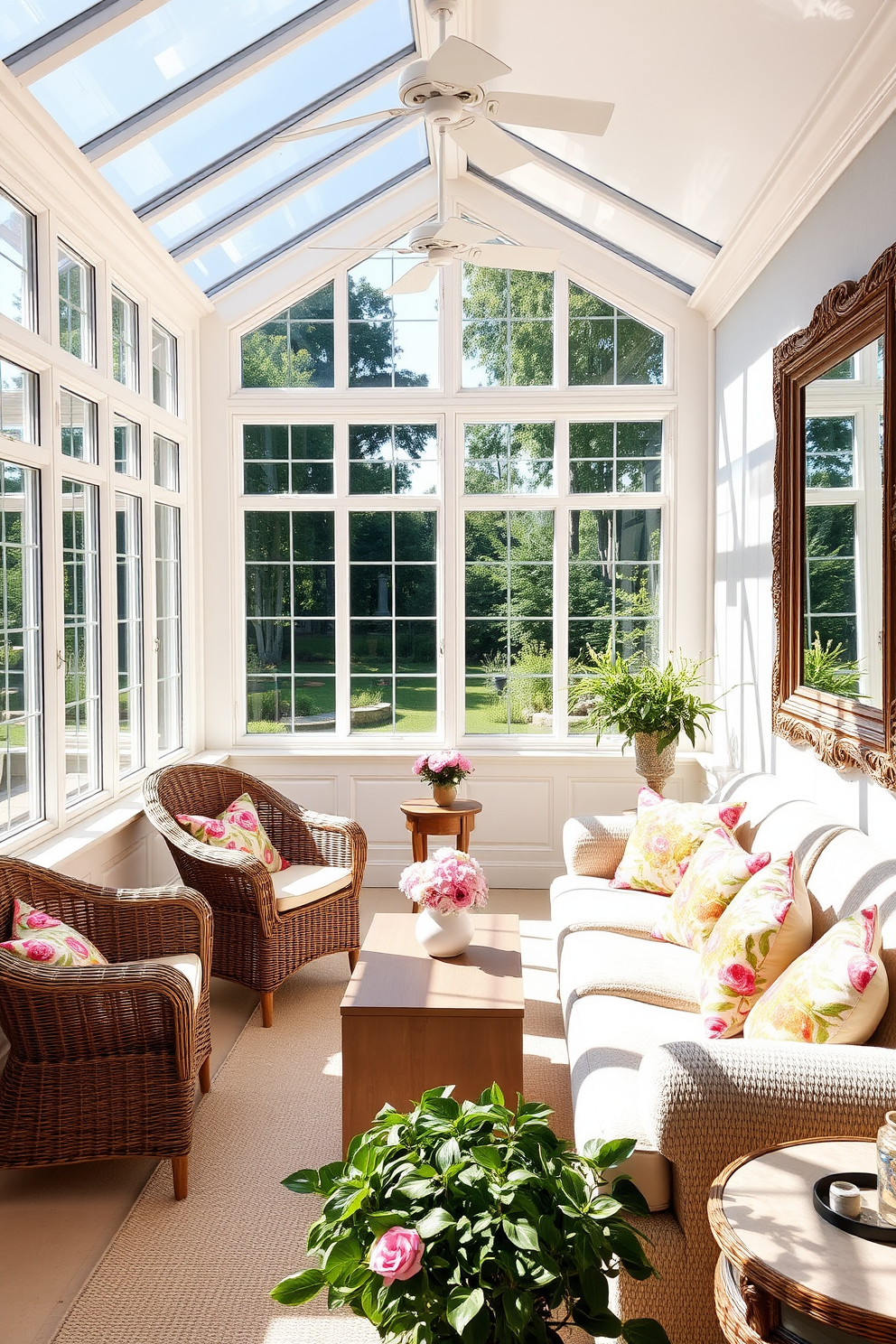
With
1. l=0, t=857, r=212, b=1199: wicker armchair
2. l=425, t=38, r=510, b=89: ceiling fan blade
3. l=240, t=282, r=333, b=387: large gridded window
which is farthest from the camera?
l=240, t=282, r=333, b=387: large gridded window

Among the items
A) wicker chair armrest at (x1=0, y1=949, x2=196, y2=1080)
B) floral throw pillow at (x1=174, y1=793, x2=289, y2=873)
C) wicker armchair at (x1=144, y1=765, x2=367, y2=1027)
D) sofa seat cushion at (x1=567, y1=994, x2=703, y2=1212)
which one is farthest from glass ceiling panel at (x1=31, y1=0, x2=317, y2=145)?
sofa seat cushion at (x1=567, y1=994, x2=703, y2=1212)

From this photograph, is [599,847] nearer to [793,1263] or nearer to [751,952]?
[751,952]

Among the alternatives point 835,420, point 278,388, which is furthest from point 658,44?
point 278,388

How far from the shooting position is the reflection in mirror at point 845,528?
3.12m

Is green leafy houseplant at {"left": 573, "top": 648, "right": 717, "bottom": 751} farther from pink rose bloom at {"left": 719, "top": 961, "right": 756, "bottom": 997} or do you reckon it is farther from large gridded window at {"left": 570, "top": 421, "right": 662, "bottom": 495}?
pink rose bloom at {"left": 719, "top": 961, "right": 756, "bottom": 997}

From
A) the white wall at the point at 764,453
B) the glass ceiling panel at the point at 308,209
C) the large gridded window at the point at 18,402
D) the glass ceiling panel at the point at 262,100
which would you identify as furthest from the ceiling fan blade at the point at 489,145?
the glass ceiling panel at the point at 308,209

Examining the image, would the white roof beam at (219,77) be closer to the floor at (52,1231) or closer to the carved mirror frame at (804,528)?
the carved mirror frame at (804,528)

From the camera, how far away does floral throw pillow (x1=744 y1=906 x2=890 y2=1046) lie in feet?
7.34

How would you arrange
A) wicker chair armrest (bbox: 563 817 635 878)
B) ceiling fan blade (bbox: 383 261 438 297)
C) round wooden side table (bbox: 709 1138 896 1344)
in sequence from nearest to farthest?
round wooden side table (bbox: 709 1138 896 1344) < ceiling fan blade (bbox: 383 261 438 297) < wicker chair armrest (bbox: 563 817 635 878)

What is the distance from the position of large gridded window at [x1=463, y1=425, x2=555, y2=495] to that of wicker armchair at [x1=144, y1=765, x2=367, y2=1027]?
7.55 feet

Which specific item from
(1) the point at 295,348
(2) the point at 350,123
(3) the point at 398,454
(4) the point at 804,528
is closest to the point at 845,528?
(4) the point at 804,528

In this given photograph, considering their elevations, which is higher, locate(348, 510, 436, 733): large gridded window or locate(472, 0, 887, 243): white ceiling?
locate(472, 0, 887, 243): white ceiling

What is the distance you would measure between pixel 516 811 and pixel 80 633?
2.68m

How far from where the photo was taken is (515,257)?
11.6 ft
